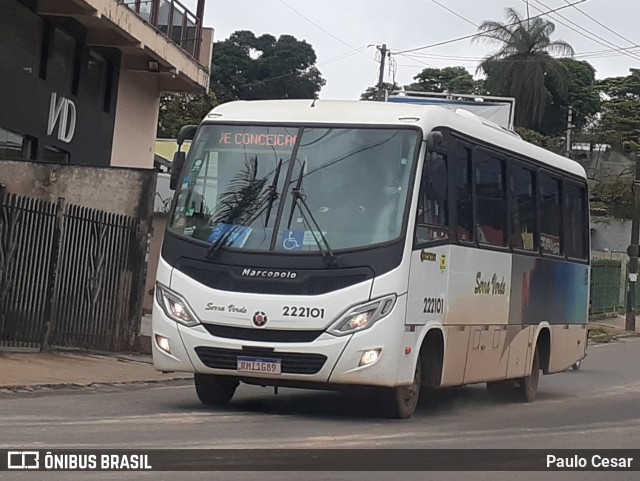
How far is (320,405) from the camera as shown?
12430mm

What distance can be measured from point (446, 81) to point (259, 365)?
68.8 metres

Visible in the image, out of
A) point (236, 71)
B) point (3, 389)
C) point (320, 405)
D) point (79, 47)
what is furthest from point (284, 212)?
point (236, 71)

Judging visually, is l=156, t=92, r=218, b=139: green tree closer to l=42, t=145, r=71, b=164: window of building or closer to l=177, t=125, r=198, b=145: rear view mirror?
l=42, t=145, r=71, b=164: window of building

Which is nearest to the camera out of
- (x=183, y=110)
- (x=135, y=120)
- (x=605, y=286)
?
(x=135, y=120)

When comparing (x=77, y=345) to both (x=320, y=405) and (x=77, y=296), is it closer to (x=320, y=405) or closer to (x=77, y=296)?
(x=77, y=296)

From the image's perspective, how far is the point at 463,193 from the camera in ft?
39.3

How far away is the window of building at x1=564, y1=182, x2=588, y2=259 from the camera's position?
15.5 meters

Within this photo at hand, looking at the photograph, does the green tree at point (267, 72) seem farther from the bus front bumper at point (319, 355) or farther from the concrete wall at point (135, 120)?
the bus front bumper at point (319, 355)

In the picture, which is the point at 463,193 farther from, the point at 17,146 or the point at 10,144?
the point at 17,146

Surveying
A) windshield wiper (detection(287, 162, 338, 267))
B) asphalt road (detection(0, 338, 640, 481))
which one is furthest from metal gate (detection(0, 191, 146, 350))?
windshield wiper (detection(287, 162, 338, 267))

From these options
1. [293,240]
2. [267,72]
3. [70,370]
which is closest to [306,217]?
[293,240]

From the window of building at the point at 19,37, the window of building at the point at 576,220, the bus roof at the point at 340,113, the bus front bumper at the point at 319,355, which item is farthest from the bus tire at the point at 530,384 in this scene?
the window of building at the point at 19,37

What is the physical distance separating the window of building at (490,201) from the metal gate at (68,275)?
5.92m

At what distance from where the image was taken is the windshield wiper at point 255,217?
1061 centimetres
